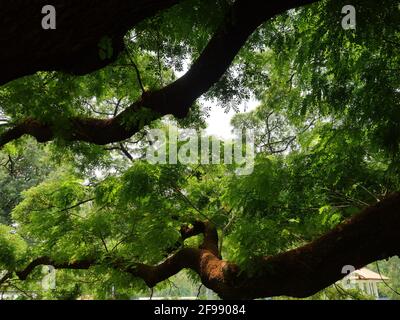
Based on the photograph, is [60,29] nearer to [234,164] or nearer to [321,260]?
[321,260]

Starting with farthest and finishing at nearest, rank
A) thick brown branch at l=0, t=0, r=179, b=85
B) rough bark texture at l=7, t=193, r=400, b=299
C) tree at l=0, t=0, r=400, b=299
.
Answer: tree at l=0, t=0, r=400, b=299
rough bark texture at l=7, t=193, r=400, b=299
thick brown branch at l=0, t=0, r=179, b=85

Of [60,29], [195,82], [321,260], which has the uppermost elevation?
[195,82]

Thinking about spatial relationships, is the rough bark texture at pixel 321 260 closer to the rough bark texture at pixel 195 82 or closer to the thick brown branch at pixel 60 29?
the rough bark texture at pixel 195 82

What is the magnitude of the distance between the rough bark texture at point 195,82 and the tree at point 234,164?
13mm

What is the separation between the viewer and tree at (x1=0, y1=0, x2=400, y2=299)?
9.43 feet

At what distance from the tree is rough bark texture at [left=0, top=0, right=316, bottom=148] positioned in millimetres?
13

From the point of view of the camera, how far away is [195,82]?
357 cm

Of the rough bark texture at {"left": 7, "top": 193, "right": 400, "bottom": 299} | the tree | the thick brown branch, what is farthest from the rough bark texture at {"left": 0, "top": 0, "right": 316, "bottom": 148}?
the rough bark texture at {"left": 7, "top": 193, "right": 400, "bottom": 299}

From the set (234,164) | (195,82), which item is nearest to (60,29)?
(195,82)

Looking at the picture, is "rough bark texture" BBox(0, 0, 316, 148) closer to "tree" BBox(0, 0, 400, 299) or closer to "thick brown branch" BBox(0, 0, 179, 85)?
"tree" BBox(0, 0, 400, 299)

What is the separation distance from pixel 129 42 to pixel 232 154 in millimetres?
3207

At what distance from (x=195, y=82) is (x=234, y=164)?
9.33 feet

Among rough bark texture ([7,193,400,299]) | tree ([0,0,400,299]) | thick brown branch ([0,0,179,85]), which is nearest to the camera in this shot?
thick brown branch ([0,0,179,85])
